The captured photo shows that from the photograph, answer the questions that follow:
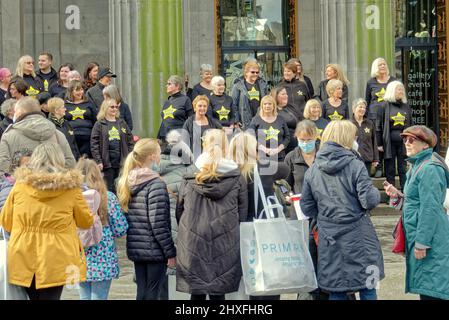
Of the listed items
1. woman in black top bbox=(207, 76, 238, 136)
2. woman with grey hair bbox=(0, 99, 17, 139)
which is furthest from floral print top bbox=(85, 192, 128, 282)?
woman in black top bbox=(207, 76, 238, 136)

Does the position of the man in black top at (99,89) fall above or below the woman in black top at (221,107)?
above

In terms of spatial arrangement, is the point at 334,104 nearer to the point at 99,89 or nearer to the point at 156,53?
the point at 156,53

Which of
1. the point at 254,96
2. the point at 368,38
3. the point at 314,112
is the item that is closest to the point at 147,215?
the point at 314,112

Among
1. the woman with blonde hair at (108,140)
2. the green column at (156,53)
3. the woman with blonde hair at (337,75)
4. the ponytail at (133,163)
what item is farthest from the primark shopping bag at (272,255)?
the green column at (156,53)

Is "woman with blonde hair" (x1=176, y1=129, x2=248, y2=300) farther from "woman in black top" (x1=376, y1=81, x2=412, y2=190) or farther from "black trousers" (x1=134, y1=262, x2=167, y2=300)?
"woman in black top" (x1=376, y1=81, x2=412, y2=190)

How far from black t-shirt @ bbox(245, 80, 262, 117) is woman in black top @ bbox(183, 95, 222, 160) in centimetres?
110

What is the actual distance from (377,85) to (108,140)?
4.42m

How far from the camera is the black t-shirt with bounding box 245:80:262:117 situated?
15617mm

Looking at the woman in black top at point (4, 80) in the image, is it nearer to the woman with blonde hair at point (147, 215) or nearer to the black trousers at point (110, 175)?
the black trousers at point (110, 175)

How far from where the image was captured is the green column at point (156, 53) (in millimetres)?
16797

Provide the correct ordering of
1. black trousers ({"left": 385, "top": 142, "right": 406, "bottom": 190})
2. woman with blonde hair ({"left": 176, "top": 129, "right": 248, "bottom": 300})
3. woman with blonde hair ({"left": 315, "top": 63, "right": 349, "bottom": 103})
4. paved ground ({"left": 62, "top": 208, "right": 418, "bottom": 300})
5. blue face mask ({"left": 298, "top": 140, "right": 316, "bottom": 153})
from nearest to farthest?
woman with blonde hair ({"left": 176, "top": 129, "right": 248, "bottom": 300}) < blue face mask ({"left": 298, "top": 140, "right": 316, "bottom": 153}) < paved ground ({"left": 62, "top": 208, "right": 418, "bottom": 300}) < woman with blonde hair ({"left": 315, "top": 63, "right": 349, "bottom": 103}) < black trousers ({"left": 385, "top": 142, "right": 406, "bottom": 190})

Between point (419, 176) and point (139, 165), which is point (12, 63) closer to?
point (139, 165)

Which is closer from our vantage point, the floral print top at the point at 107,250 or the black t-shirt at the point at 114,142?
the floral print top at the point at 107,250

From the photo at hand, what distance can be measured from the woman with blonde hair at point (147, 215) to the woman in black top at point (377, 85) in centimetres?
764
